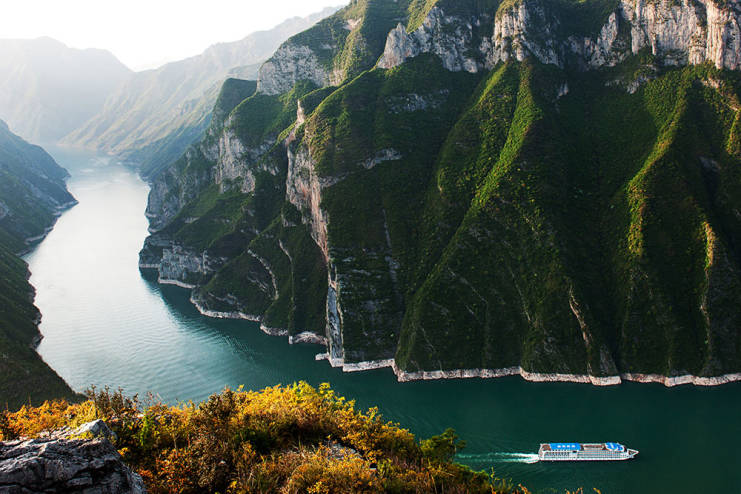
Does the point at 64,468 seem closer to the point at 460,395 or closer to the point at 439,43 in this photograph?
the point at 460,395

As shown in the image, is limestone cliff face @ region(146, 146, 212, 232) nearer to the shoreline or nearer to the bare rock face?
the shoreline

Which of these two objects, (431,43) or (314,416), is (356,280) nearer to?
(314,416)

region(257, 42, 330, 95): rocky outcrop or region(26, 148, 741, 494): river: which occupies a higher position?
region(257, 42, 330, 95): rocky outcrop

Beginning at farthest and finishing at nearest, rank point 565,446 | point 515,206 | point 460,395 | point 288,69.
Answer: point 288,69
point 515,206
point 460,395
point 565,446

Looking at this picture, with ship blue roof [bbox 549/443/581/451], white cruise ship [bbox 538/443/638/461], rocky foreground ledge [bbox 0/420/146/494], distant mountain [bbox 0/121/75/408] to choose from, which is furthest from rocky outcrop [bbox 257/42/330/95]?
rocky foreground ledge [bbox 0/420/146/494]

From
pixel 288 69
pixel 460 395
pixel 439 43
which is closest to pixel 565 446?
pixel 460 395

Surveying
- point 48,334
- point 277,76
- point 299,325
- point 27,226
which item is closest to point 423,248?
point 299,325
